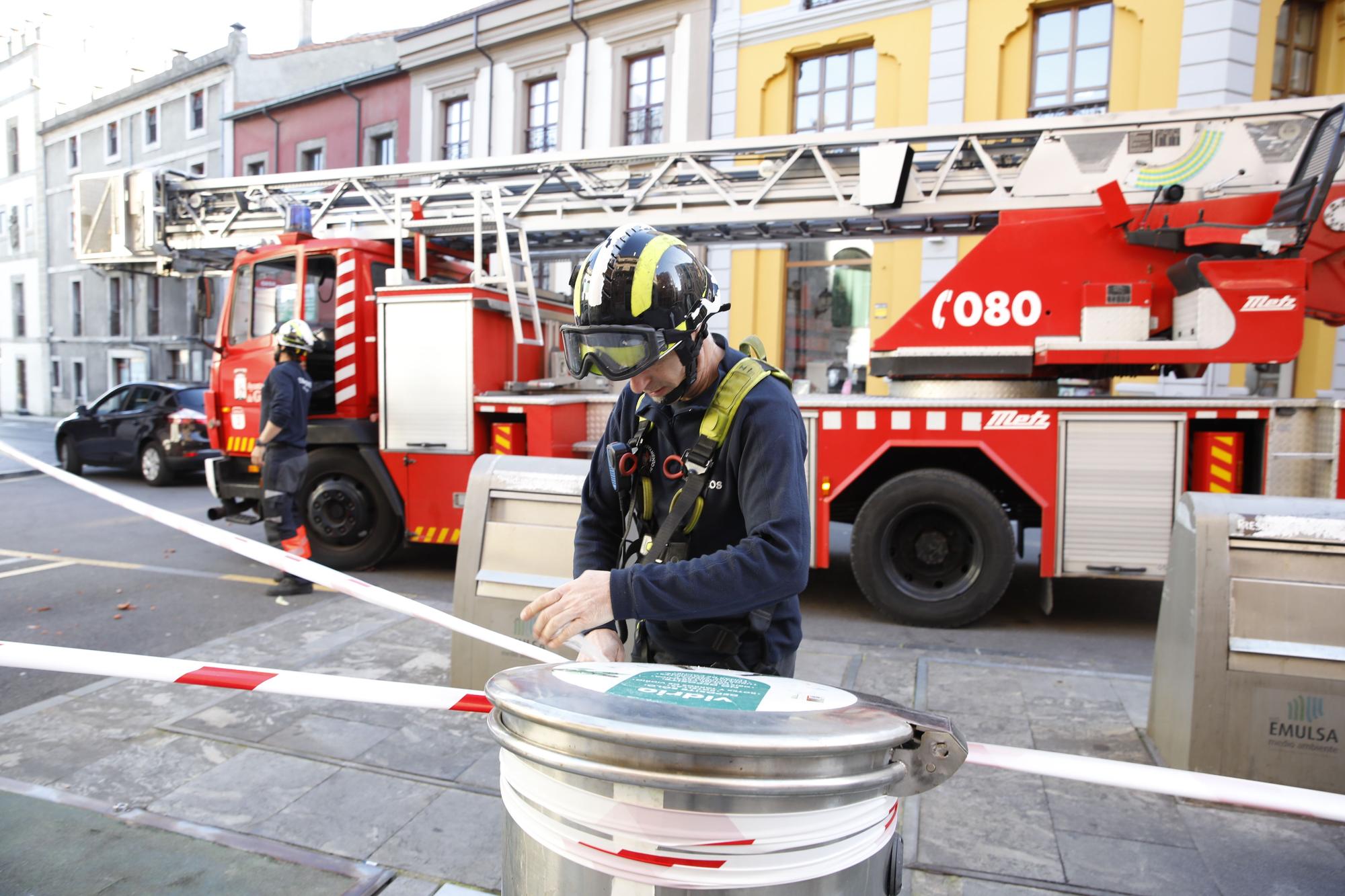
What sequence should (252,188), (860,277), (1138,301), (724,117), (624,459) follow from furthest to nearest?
1. (724,117)
2. (860,277)
3. (252,188)
4. (1138,301)
5. (624,459)

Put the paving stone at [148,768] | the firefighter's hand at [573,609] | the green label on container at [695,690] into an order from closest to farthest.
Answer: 1. the green label on container at [695,690]
2. the firefighter's hand at [573,609]
3. the paving stone at [148,768]

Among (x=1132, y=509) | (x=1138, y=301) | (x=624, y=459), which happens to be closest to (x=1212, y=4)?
(x=1138, y=301)

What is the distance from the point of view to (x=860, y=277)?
45.5ft

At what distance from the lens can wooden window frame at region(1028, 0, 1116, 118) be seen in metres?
12.0

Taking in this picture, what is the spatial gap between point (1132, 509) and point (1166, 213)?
6.66 ft

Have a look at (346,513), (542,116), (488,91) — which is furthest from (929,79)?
(346,513)

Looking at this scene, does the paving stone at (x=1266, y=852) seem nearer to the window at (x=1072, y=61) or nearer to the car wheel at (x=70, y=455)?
the window at (x=1072, y=61)

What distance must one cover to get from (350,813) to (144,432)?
11.8 metres

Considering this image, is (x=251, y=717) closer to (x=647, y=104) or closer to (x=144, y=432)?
(x=144, y=432)

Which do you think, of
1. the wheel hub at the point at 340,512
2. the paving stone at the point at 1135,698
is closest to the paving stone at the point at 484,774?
the paving stone at the point at 1135,698

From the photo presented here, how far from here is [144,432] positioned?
41.4ft

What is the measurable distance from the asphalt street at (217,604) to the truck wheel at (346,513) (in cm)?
26

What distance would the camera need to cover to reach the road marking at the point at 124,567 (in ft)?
22.6

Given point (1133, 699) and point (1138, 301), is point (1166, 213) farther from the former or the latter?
point (1133, 699)
